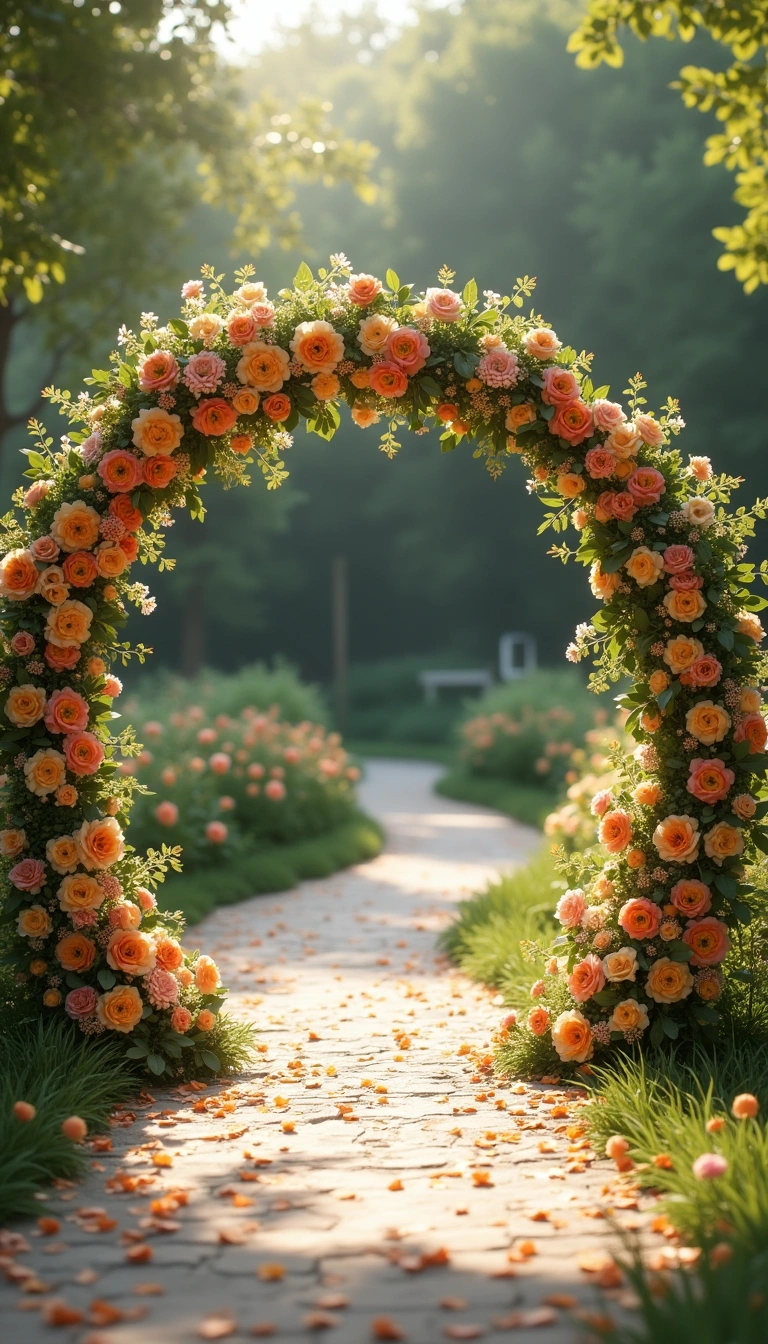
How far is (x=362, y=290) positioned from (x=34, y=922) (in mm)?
2862

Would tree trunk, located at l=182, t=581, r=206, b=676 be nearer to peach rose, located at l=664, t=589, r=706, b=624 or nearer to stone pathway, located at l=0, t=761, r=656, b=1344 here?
stone pathway, located at l=0, t=761, r=656, b=1344

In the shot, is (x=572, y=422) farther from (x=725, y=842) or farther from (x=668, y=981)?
(x=668, y=981)

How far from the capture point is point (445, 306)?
17.3 feet

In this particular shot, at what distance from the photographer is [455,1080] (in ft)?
17.4

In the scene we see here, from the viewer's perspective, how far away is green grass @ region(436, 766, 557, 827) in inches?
624

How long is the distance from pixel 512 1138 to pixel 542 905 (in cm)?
304

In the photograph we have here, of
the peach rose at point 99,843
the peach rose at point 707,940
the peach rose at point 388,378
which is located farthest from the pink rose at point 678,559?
the peach rose at point 99,843

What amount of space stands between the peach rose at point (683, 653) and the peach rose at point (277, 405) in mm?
1813

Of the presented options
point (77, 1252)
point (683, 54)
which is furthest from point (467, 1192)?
point (683, 54)

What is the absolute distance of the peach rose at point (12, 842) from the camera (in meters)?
5.14

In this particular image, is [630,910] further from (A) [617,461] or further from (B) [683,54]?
(B) [683,54]

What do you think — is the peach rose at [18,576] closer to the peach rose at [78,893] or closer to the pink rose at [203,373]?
the pink rose at [203,373]

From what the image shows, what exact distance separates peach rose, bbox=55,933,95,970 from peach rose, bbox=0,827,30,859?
406 mm

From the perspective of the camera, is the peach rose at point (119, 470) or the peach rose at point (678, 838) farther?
the peach rose at point (119, 470)
